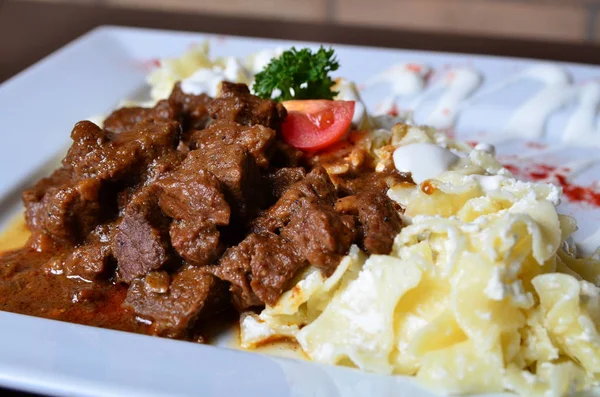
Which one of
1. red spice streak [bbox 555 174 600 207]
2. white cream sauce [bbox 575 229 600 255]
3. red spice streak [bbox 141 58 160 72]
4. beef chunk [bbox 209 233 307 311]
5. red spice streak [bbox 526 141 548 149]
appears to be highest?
beef chunk [bbox 209 233 307 311]

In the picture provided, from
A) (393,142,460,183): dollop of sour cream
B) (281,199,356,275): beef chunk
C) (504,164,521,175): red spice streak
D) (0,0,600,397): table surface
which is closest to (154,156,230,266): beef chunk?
(281,199,356,275): beef chunk

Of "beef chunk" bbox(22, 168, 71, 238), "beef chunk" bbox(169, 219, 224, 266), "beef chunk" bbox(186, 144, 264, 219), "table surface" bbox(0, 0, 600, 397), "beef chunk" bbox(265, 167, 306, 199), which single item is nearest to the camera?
"beef chunk" bbox(169, 219, 224, 266)

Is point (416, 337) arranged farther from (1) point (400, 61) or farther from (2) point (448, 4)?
(2) point (448, 4)

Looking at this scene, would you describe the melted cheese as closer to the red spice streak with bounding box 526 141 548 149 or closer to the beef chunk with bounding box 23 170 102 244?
the beef chunk with bounding box 23 170 102 244

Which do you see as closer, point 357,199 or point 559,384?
point 559,384

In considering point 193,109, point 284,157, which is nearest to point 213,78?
point 193,109

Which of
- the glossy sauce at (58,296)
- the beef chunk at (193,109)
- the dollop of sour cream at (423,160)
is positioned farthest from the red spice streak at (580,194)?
the glossy sauce at (58,296)

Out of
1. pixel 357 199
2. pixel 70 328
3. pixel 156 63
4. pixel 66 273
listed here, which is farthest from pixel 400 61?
pixel 70 328
